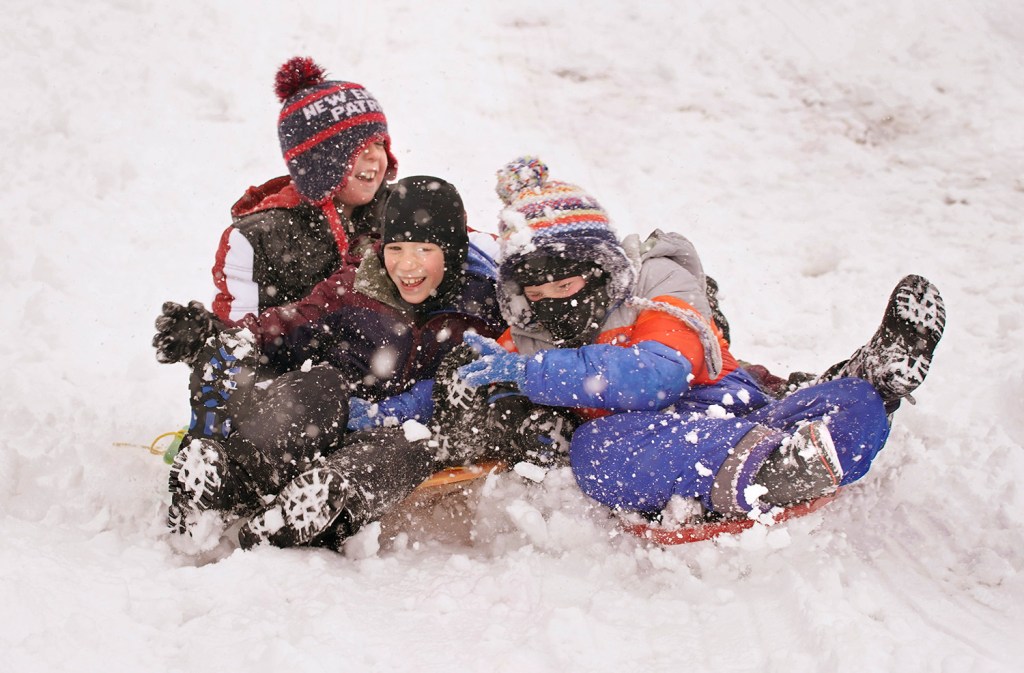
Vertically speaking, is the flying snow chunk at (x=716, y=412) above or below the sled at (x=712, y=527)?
above

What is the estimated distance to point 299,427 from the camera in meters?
2.61

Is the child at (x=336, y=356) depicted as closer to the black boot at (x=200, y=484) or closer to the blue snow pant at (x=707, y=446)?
the black boot at (x=200, y=484)

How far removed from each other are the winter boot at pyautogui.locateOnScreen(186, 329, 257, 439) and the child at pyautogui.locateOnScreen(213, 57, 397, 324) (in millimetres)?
474

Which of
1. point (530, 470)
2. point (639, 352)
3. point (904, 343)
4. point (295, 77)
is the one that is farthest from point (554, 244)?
point (295, 77)

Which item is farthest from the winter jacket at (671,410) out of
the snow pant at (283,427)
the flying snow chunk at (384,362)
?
the snow pant at (283,427)

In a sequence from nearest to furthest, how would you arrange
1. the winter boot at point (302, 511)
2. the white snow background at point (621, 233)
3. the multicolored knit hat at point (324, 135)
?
the white snow background at point (621, 233), the winter boot at point (302, 511), the multicolored knit hat at point (324, 135)

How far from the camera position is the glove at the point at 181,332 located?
2.49 metres

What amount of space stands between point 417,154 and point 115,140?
173 centimetres

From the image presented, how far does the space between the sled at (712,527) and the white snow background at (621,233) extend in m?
0.04

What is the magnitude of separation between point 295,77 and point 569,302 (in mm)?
1497

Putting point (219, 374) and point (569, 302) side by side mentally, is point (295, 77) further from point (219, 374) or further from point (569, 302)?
point (569, 302)

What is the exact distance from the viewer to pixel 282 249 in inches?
123

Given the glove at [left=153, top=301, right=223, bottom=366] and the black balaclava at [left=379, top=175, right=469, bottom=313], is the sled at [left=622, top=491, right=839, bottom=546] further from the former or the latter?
the glove at [left=153, top=301, right=223, bottom=366]

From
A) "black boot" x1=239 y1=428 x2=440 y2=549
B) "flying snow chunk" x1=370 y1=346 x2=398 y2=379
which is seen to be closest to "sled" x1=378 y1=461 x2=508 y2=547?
"black boot" x1=239 y1=428 x2=440 y2=549
